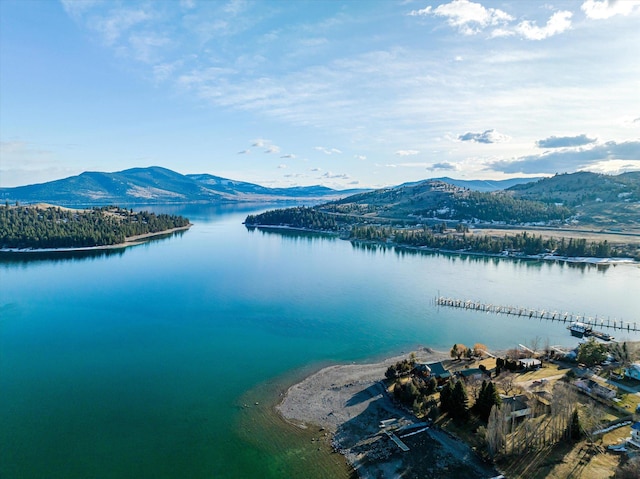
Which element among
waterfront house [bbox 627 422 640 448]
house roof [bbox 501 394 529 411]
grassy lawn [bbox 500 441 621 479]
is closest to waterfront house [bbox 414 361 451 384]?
house roof [bbox 501 394 529 411]

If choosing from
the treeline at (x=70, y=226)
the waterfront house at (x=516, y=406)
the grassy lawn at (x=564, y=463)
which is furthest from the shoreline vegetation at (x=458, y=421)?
the treeline at (x=70, y=226)

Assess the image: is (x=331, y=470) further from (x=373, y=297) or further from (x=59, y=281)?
(x=59, y=281)

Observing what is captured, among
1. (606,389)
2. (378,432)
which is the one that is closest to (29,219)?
(378,432)

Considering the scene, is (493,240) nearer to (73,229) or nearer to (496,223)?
(496,223)

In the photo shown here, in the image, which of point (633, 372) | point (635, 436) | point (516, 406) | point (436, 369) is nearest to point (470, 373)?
point (436, 369)

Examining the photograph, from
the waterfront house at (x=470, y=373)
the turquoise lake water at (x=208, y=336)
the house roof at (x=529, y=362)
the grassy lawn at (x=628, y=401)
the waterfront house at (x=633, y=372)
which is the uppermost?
the waterfront house at (x=633, y=372)

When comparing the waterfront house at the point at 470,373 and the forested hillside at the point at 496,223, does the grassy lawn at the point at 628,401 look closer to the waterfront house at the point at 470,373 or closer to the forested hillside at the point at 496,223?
the waterfront house at the point at 470,373
